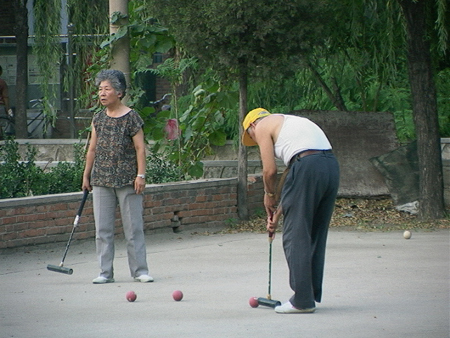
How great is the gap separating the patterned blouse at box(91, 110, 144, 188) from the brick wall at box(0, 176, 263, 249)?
1.88 metres

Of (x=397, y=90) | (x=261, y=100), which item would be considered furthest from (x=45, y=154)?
(x=397, y=90)

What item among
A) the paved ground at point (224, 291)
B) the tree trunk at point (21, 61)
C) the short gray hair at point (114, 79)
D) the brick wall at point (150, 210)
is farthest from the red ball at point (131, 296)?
the tree trunk at point (21, 61)

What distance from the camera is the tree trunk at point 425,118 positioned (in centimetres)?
1219

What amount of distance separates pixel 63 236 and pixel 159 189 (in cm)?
156

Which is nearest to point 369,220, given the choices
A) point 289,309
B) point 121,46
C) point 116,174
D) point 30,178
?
point 121,46

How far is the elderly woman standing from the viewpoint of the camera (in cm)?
819

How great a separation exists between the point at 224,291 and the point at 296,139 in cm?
182

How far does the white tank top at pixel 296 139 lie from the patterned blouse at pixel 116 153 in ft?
6.31

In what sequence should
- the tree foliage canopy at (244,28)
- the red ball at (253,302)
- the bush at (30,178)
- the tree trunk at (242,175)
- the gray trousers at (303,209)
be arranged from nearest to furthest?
the gray trousers at (303,209) < the red ball at (253,302) < the bush at (30,178) < the tree foliage canopy at (244,28) < the tree trunk at (242,175)

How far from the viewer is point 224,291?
7824mm

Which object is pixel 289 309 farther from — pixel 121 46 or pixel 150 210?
pixel 121 46

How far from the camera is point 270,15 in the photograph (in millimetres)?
11227

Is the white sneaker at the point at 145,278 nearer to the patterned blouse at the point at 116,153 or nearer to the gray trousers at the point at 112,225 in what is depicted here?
the gray trousers at the point at 112,225

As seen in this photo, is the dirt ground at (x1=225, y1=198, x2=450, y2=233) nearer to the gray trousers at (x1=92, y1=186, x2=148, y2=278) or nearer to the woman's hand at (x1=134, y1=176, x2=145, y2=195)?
the gray trousers at (x1=92, y1=186, x2=148, y2=278)
